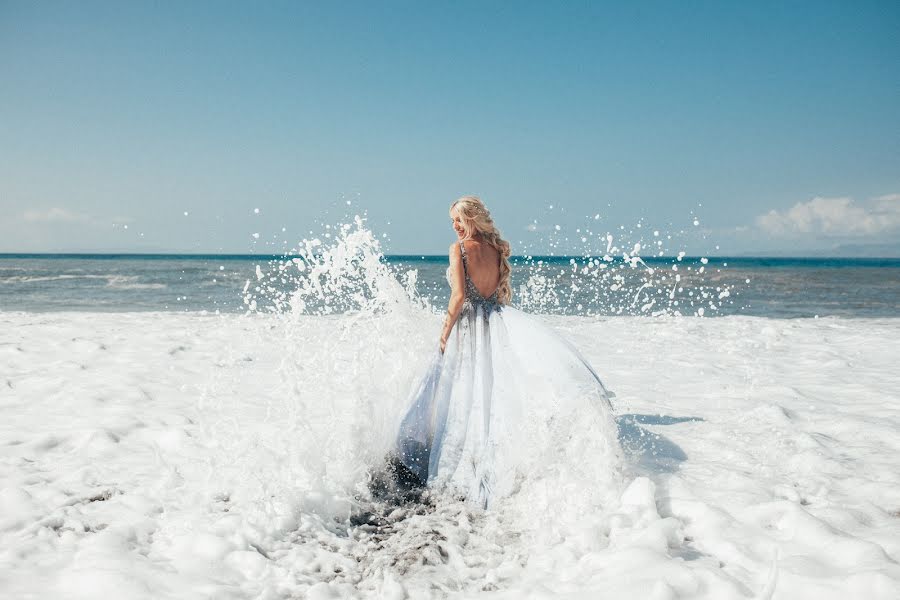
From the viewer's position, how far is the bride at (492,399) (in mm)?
4262

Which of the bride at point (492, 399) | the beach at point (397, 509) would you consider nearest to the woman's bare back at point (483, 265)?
the bride at point (492, 399)

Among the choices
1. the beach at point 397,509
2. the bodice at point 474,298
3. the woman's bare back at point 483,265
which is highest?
the woman's bare back at point 483,265

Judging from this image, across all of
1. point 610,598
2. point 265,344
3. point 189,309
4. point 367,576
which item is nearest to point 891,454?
point 610,598

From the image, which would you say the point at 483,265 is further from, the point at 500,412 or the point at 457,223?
the point at 500,412

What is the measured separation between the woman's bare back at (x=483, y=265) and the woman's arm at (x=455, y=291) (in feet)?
0.36

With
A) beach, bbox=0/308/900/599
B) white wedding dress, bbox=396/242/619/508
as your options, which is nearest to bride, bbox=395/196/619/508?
white wedding dress, bbox=396/242/619/508

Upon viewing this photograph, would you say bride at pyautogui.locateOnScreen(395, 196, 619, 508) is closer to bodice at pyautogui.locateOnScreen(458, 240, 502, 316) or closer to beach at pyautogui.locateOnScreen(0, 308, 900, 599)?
bodice at pyautogui.locateOnScreen(458, 240, 502, 316)

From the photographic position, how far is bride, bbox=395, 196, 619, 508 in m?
4.26

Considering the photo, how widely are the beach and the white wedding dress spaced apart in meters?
0.18

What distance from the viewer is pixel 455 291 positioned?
4723 mm

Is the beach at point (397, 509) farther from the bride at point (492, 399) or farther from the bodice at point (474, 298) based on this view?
the bodice at point (474, 298)

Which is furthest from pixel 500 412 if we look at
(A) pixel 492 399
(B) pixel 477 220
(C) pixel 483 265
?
(B) pixel 477 220

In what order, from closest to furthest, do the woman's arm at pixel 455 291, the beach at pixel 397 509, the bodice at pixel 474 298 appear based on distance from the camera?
the beach at pixel 397 509
the woman's arm at pixel 455 291
the bodice at pixel 474 298

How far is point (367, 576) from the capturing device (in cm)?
341
